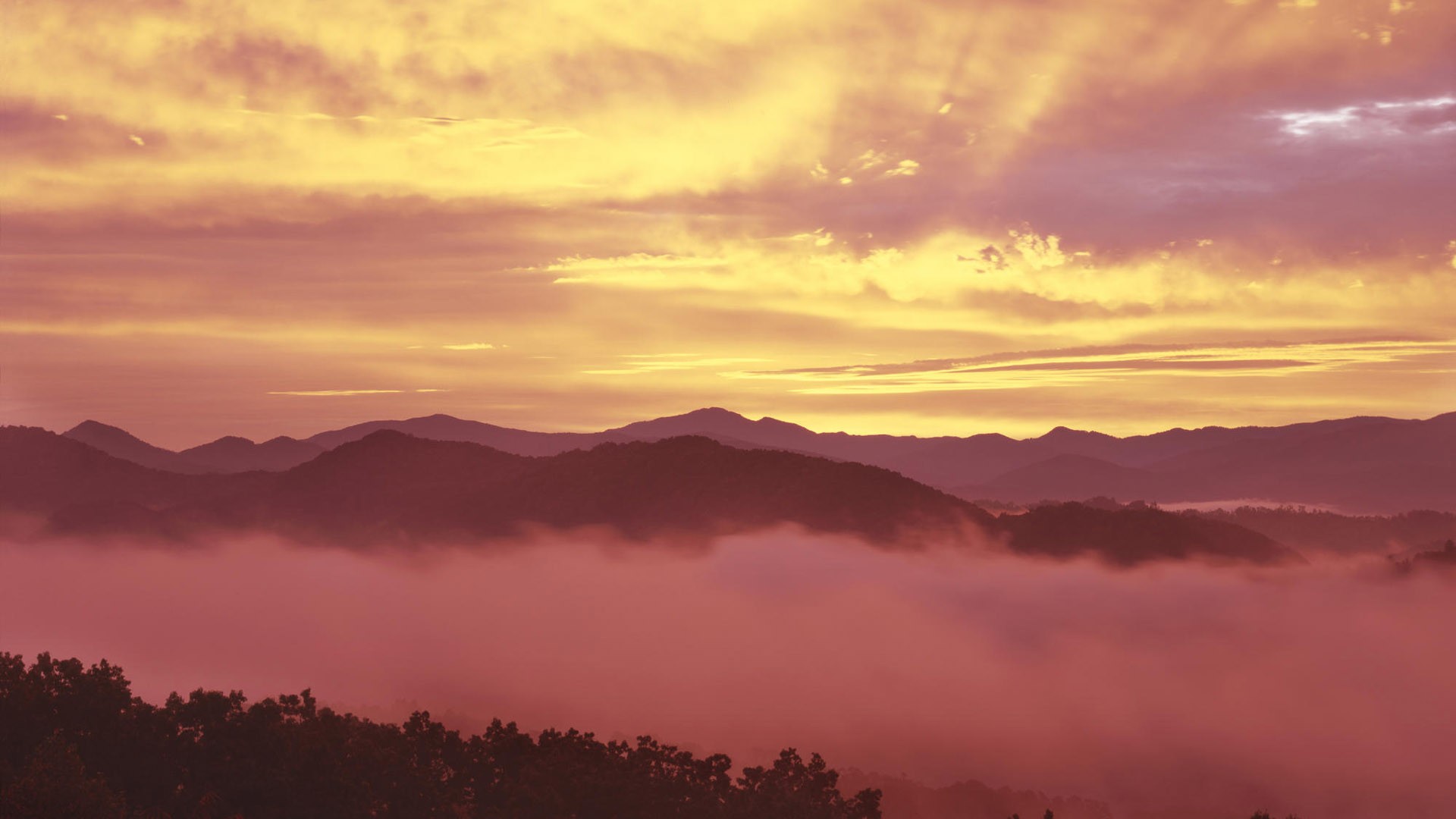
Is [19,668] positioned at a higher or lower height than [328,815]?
higher

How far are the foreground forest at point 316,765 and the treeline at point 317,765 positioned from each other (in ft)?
0.26

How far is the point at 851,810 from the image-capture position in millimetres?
68875

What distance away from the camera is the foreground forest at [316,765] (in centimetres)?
6153

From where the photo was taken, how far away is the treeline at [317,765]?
61500 millimetres

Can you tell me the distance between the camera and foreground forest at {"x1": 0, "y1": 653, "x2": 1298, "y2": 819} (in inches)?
2422

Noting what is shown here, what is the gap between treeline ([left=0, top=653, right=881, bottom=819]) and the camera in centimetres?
6150

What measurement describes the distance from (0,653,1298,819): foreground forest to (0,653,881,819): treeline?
3.1 inches

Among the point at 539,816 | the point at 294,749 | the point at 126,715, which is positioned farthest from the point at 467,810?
the point at 126,715

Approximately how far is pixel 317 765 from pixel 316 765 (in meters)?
0.04

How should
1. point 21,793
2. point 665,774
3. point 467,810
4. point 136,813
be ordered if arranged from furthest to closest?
point 665,774, point 467,810, point 136,813, point 21,793

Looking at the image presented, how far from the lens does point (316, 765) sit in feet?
208

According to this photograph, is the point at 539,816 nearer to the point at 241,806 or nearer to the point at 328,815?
the point at 328,815

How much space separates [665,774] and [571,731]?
5.87 m

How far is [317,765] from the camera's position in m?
63.3
